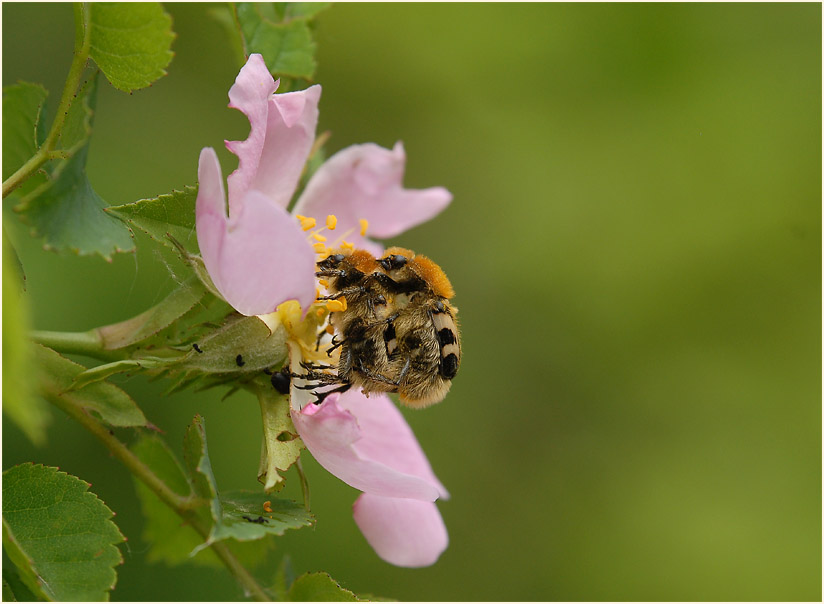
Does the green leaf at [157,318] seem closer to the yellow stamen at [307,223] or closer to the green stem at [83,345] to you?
the green stem at [83,345]

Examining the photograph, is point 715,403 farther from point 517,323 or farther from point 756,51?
point 756,51

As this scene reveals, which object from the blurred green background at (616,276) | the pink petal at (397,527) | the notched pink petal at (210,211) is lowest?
the pink petal at (397,527)

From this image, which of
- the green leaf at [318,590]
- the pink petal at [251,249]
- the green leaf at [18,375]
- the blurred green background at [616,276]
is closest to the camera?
the green leaf at [18,375]

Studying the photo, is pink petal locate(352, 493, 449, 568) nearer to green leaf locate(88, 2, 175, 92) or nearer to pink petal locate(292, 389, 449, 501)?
pink petal locate(292, 389, 449, 501)

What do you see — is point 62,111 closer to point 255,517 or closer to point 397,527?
point 255,517

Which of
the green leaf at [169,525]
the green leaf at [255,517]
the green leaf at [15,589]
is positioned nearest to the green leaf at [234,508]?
the green leaf at [255,517]

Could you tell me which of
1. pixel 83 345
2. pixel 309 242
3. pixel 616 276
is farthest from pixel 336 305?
pixel 616 276

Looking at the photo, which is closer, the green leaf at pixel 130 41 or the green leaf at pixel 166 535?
the green leaf at pixel 130 41

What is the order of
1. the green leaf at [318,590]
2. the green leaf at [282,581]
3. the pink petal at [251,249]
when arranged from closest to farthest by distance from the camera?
the pink petal at [251,249]
the green leaf at [318,590]
the green leaf at [282,581]

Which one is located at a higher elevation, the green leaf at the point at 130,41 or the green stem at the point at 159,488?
the green leaf at the point at 130,41
